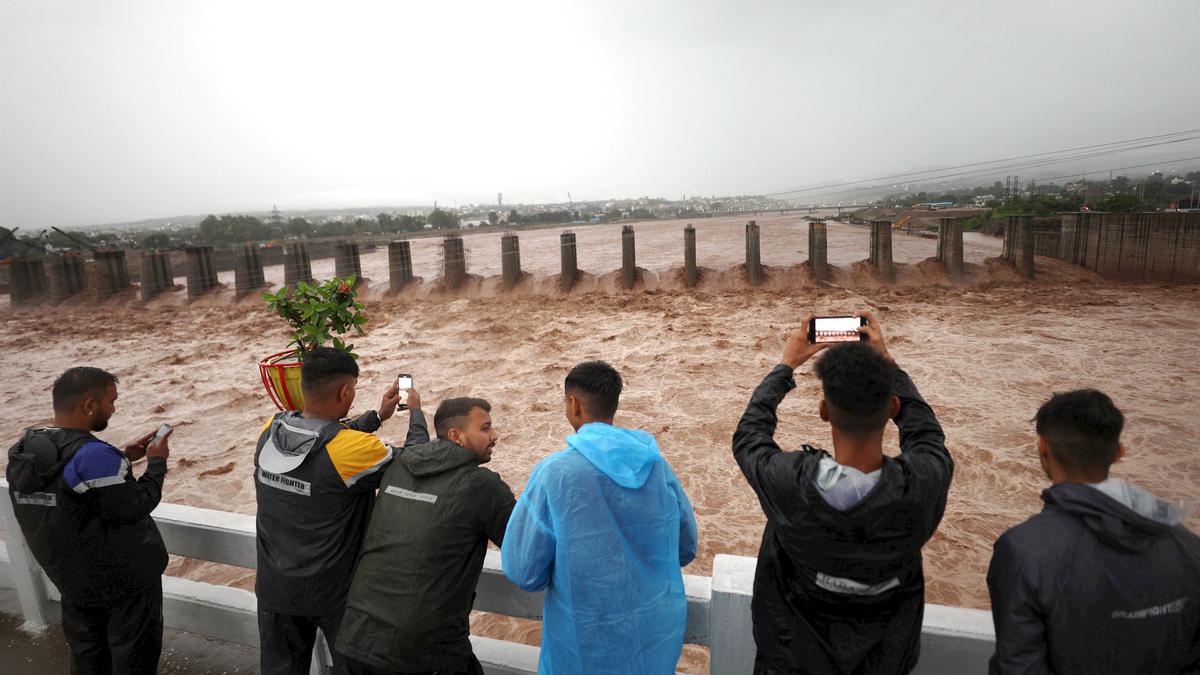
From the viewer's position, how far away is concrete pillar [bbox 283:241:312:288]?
739 inches

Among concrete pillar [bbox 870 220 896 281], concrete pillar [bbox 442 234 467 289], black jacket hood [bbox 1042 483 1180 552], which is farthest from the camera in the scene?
concrete pillar [bbox 442 234 467 289]

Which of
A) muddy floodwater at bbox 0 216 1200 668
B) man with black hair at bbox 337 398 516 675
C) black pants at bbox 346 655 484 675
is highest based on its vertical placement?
man with black hair at bbox 337 398 516 675

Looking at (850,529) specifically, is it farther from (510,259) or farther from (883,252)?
(510,259)

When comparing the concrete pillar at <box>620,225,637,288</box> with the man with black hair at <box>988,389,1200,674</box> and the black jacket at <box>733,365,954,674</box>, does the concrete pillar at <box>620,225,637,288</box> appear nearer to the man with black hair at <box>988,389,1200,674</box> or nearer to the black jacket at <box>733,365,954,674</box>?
the black jacket at <box>733,365,954,674</box>

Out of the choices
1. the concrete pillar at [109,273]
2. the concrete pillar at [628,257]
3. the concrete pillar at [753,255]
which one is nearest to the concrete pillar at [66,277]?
the concrete pillar at [109,273]

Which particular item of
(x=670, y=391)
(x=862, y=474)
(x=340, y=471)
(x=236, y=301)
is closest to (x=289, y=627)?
(x=340, y=471)

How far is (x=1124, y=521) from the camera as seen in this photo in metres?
1.58

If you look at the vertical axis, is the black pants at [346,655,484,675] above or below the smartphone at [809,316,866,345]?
below

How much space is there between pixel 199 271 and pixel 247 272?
49.5 inches

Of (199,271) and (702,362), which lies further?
(199,271)

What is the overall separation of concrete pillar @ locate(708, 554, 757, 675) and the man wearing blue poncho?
23cm

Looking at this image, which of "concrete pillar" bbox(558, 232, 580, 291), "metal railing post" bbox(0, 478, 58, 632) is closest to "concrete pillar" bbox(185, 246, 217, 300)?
"concrete pillar" bbox(558, 232, 580, 291)

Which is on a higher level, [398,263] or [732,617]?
[398,263]

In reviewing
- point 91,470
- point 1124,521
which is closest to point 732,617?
point 1124,521
